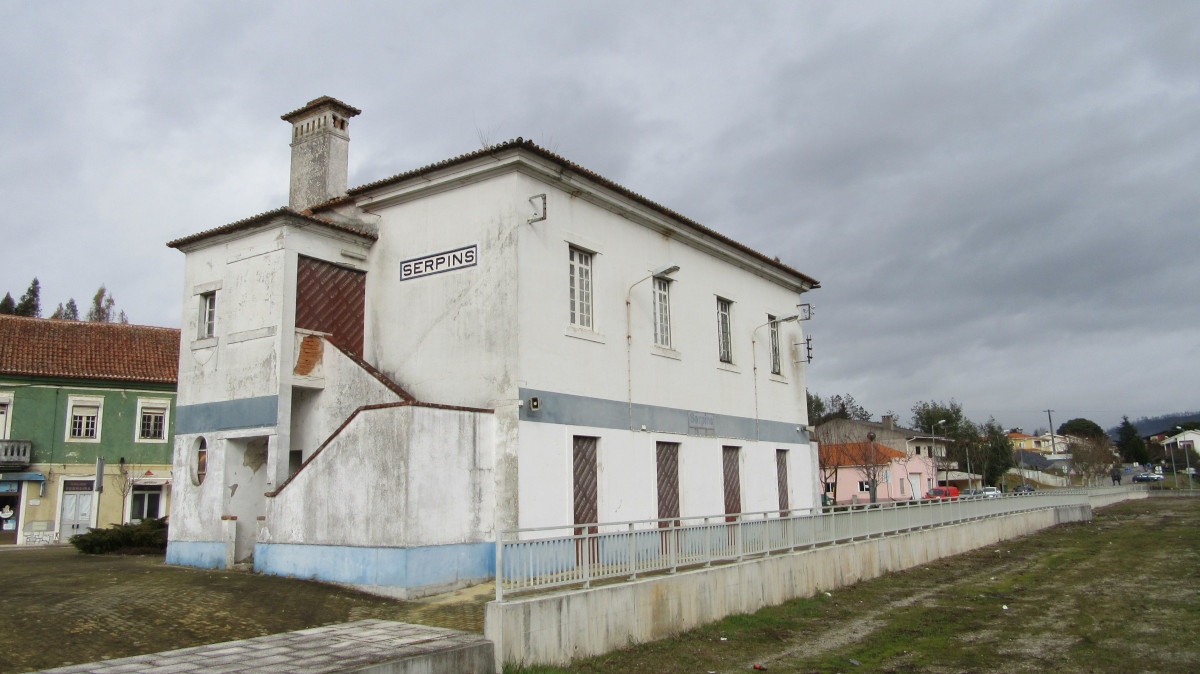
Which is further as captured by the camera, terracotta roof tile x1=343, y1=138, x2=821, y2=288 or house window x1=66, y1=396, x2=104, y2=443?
house window x1=66, y1=396, x2=104, y2=443

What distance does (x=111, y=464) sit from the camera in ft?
99.9

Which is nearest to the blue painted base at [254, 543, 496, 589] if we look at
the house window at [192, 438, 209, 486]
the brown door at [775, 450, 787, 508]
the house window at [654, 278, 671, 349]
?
the house window at [192, 438, 209, 486]

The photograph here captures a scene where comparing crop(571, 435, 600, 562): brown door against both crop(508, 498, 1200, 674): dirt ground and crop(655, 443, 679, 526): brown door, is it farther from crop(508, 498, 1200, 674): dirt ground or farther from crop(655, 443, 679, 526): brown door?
crop(508, 498, 1200, 674): dirt ground

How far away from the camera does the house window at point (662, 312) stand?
57.9 feet

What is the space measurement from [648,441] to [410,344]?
4873mm

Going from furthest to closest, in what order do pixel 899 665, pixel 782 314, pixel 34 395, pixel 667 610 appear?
pixel 34 395, pixel 782 314, pixel 667 610, pixel 899 665

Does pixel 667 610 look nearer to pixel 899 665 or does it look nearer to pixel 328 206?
pixel 899 665

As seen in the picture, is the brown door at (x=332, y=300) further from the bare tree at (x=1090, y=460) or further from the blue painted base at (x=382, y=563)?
the bare tree at (x=1090, y=460)

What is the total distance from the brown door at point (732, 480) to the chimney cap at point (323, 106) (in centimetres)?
1104

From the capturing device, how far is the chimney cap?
18469 mm

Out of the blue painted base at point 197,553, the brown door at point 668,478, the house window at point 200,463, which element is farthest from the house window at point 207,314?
the brown door at point 668,478

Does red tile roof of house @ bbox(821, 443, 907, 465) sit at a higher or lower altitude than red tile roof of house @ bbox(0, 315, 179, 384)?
lower

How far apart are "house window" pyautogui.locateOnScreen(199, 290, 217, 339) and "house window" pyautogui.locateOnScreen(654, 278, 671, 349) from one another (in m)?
8.42

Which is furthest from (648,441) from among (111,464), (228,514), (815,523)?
(111,464)
